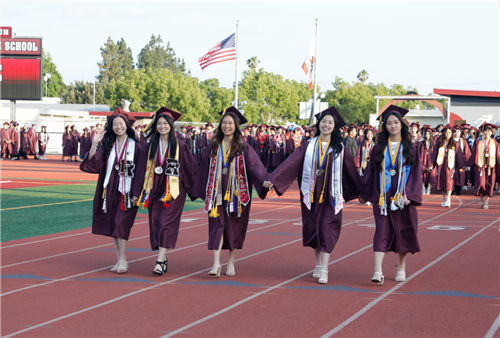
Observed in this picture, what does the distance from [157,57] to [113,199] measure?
107 metres

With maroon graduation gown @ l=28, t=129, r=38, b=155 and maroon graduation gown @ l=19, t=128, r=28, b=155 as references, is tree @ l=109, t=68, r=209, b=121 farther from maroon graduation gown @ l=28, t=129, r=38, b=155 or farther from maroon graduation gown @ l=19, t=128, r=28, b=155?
maroon graduation gown @ l=19, t=128, r=28, b=155

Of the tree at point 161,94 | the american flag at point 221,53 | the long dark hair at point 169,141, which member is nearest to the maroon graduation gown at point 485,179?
the long dark hair at point 169,141

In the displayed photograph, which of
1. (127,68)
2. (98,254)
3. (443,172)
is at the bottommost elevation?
(98,254)

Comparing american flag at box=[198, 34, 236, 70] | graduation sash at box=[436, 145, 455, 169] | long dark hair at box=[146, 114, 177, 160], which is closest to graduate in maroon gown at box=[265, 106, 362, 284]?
long dark hair at box=[146, 114, 177, 160]

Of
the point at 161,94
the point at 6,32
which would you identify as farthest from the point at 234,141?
the point at 161,94

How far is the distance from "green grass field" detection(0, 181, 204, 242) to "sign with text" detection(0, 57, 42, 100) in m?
17.0

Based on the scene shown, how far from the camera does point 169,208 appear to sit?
7168 mm

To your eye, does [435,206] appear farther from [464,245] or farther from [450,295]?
[450,295]

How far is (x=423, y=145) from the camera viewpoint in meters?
18.1

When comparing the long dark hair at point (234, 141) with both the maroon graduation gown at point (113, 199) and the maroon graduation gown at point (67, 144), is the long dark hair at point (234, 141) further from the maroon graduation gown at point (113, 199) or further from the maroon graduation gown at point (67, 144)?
the maroon graduation gown at point (67, 144)

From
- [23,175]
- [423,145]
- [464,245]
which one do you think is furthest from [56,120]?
[464,245]

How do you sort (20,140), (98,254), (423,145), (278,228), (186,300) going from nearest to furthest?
1. (186,300)
2. (98,254)
3. (278,228)
4. (423,145)
5. (20,140)

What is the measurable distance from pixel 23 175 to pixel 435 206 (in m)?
15.5

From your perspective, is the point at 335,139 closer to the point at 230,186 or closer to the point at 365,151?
the point at 230,186
